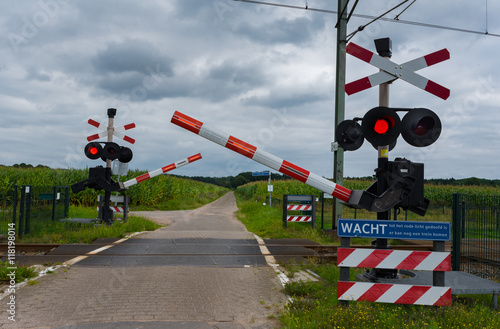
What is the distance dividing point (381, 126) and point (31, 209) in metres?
11.8

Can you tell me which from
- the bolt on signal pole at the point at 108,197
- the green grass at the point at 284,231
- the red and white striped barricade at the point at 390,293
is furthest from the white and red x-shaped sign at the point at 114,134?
the red and white striped barricade at the point at 390,293

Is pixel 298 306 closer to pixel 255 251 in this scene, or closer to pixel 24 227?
pixel 255 251

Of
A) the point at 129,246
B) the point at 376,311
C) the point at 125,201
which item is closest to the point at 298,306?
the point at 376,311

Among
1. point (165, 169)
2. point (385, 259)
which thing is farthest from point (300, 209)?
point (385, 259)

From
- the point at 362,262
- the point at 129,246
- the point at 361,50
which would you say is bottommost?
the point at 129,246

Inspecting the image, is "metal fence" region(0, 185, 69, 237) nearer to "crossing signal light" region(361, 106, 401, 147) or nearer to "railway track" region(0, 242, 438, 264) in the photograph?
"railway track" region(0, 242, 438, 264)

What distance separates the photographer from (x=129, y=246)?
10.6 meters

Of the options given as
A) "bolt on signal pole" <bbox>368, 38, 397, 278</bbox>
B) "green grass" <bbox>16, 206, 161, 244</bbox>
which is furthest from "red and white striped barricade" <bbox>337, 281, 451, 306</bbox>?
"green grass" <bbox>16, 206, 161, 244</bbox>

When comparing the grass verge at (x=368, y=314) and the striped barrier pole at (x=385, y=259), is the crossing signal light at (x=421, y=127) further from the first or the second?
the grass verge at (x=368, y=314)

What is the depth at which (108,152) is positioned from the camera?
45.1ft

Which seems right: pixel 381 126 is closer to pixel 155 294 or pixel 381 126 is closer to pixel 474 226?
pixel 474 226

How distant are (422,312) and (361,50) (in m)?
3.67

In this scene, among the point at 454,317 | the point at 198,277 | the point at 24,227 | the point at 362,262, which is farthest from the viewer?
the point at 24,227

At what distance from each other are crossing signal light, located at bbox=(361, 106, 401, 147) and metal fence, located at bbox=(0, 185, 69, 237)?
1091 centimetres
